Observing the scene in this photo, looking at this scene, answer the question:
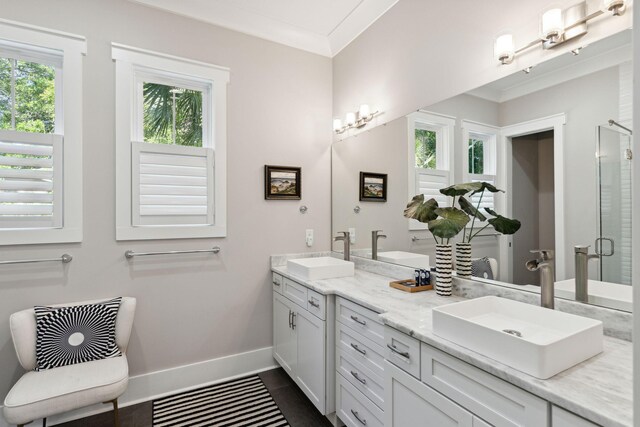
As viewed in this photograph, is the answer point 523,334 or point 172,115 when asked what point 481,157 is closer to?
point 523,334

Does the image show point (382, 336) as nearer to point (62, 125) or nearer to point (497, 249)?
point (497, 249)

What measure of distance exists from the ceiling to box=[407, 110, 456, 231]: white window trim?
985mm

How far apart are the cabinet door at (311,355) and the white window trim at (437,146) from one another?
3.13ft

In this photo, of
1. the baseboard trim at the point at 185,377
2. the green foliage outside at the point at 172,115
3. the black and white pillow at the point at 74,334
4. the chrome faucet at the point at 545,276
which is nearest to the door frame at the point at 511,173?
the chrome faucet at the point at 545,276

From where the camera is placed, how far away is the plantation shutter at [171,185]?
2371 millimetres

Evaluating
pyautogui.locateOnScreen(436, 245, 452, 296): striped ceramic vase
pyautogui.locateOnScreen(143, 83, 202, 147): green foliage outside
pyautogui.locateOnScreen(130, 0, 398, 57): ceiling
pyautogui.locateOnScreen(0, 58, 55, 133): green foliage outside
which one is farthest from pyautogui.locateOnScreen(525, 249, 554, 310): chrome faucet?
pyautogui.locateOnScreen(0, 58, 55, 133): green foliage outside

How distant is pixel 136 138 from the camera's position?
243 cm

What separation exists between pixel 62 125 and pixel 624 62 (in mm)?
3073

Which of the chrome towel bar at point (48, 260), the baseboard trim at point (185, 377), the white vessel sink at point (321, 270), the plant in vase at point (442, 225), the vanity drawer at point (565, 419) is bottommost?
the baseboard trim at point (185, 377)

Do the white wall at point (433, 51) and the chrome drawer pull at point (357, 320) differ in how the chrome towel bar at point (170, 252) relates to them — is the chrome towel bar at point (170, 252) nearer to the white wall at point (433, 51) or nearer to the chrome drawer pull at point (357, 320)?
the chrome drawer pull at point (357, 320)

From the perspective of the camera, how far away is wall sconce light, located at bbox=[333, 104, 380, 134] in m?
2.70

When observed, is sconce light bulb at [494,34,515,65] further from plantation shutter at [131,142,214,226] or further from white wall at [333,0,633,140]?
plantation shutter at [131,142,214,226]

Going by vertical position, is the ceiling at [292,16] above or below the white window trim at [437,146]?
above

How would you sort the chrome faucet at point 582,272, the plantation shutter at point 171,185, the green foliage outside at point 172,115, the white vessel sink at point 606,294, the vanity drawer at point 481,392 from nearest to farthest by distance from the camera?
the vanity drawer at point 481,392
the white vessel sink at point 606,294
the chrome faucet at point 582,272
the plantation shutter at point 171,185
the green foliage outside at point 172,115
